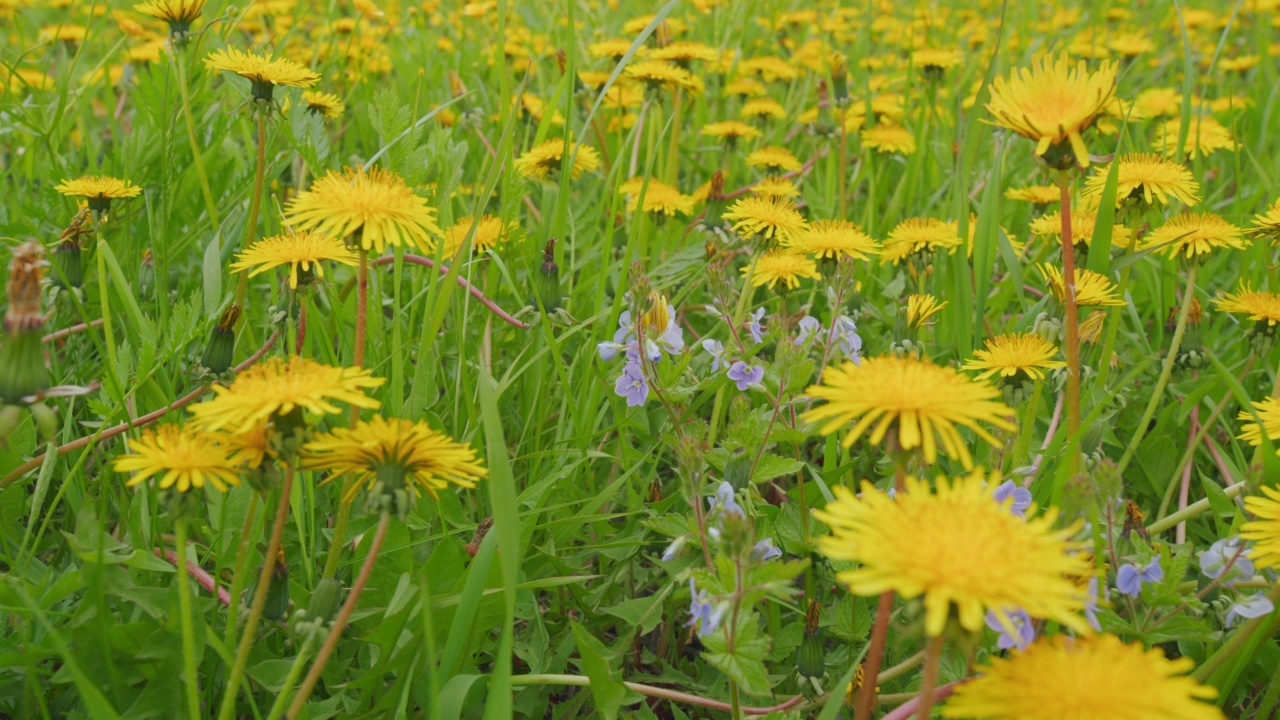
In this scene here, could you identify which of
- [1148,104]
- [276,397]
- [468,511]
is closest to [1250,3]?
[1148,104]

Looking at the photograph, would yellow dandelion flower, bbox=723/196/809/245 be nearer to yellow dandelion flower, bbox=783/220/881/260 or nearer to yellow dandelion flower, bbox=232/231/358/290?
yellow dandelion flower, bbox=783/220/881/260

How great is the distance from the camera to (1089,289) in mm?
1529

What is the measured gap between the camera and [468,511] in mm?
1570

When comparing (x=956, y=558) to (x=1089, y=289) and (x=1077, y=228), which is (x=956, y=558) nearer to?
(x=1089, y=289)

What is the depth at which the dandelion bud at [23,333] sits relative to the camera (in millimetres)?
928

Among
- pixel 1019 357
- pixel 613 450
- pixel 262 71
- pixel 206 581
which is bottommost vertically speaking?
pixel 613 450

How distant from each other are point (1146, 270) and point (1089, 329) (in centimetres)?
92

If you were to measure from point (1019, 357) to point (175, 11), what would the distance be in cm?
162

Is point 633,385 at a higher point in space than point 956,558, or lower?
lower

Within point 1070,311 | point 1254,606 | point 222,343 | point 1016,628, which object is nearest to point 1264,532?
point 1254,606

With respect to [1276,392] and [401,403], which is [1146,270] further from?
[401,403]

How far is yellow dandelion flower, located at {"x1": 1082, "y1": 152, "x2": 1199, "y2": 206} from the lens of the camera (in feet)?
5.23

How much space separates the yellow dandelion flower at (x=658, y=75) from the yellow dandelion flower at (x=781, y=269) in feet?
2.67

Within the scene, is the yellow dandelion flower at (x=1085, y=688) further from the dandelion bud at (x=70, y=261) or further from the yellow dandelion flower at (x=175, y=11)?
the yellow dandelion flower at (x=175, y=11)
